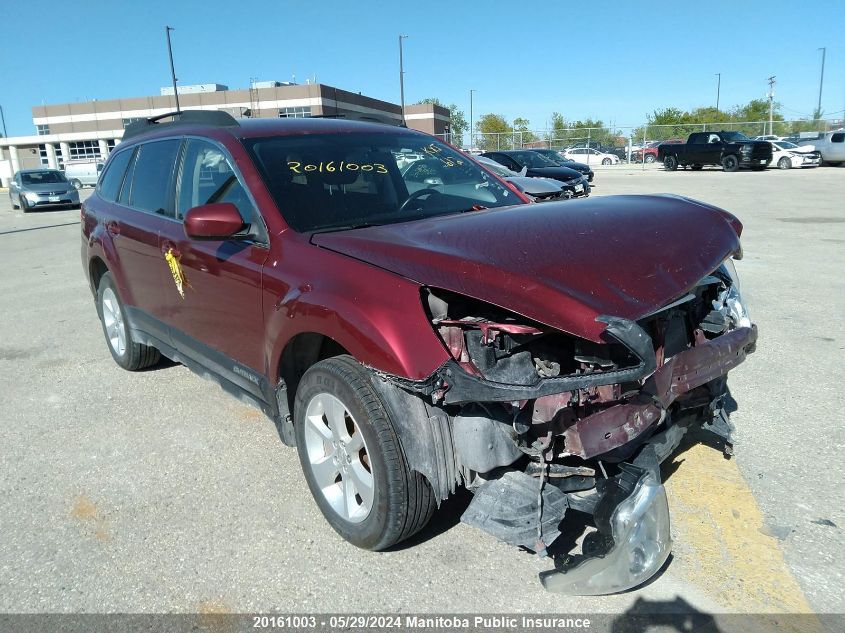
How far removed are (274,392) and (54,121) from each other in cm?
7528

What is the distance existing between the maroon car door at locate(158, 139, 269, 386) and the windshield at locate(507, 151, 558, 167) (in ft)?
54.5

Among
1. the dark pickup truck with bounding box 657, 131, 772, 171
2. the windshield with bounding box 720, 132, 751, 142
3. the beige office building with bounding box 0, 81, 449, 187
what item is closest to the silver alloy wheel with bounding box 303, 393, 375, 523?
the dark pickup truck with bounding box 657, 131, 772, 171

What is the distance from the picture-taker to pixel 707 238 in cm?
289

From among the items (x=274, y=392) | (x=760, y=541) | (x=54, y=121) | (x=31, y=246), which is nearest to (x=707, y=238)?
(x=760, y=541)

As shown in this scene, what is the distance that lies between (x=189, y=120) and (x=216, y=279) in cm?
130

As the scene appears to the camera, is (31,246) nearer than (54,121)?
Yes

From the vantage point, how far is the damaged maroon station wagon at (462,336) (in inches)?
90.2

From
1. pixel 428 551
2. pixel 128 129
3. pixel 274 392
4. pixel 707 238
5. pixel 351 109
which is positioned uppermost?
pixel 351 109

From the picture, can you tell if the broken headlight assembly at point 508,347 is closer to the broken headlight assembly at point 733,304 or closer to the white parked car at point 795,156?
the broken headlight assembly at point 733,304

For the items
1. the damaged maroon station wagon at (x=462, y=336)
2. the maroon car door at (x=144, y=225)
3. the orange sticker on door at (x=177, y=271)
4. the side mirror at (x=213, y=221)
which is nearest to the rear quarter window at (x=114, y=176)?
the maroon car door at (x=144, y=225)

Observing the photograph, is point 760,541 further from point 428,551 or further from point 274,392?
point 274,392

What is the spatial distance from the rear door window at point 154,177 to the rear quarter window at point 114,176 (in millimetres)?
279

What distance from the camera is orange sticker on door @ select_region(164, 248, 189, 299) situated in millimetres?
3781

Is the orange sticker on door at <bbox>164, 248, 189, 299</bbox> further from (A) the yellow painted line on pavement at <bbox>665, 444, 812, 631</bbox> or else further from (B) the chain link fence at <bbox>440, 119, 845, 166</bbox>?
(B) the chain link fence at <bbox>440, 119, 845, 166</bbox>
